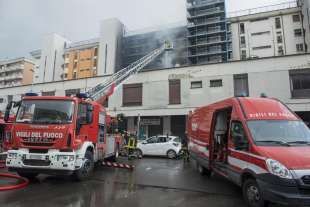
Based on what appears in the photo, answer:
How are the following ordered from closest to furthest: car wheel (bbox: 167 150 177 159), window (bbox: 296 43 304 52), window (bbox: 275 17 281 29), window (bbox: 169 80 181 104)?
car wheel (bbox: 167 150 177 159) → window (bbox: 169 80 181 104) → window (bbox: 296 43 304 52) → window (bbox: 275 17 281 29)

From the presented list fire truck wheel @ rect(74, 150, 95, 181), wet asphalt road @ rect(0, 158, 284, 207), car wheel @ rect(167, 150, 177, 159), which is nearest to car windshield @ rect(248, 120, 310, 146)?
wet asphalt road @ rect(0, 158, 284, 207)

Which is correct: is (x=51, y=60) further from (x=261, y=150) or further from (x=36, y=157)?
(x=261, y=150)

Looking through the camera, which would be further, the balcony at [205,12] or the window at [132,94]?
the balcony at [205,12]

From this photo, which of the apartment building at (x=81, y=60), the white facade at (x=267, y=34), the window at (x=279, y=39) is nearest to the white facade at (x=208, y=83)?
the white facade at (x=267, y=34)

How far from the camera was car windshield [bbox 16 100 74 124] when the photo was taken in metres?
8.03

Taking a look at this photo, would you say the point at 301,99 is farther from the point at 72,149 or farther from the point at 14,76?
the point at 14,76

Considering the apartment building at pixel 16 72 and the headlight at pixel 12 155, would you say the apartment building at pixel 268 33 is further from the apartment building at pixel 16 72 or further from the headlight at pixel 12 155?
the apartment building at pixel 16 72

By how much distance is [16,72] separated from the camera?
8344 cm

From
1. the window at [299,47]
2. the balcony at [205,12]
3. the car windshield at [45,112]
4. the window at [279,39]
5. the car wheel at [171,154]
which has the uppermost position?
the balcony at [205,12]

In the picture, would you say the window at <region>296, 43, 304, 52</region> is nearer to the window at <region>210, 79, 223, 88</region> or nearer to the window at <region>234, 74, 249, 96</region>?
the window at <region>234, 74, 249, 96</region>

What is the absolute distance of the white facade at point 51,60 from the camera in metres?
72.9

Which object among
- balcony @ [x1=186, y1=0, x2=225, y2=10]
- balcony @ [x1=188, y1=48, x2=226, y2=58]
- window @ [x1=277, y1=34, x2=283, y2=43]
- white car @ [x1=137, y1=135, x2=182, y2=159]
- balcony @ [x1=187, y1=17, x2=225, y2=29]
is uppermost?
balcony @ [x1=186, y1=0, x2=225, y2=10]

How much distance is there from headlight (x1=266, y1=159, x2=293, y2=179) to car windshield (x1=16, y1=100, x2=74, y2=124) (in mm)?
5728

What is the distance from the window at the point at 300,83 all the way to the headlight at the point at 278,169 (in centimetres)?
2086
